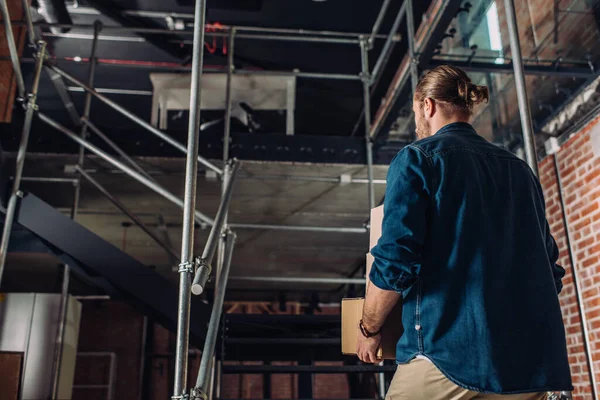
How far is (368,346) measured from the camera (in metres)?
1.49

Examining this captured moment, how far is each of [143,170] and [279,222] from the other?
6.11 ft

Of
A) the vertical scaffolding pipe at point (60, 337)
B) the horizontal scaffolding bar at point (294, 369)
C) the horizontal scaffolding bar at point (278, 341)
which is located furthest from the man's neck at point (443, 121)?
the vertical scaffolding pipe at point (60, 337)

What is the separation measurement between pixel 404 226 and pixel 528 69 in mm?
3225

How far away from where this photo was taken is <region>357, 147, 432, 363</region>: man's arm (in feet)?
4.31

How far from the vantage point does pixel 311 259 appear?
7480mm

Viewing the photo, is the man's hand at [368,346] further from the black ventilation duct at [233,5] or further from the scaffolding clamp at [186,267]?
the black ventilation duct at [233,5]

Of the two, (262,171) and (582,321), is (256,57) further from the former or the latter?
(582,321)

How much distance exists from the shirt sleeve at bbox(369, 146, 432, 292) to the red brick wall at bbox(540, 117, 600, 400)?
3406 mm

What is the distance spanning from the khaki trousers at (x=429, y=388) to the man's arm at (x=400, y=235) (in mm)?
165

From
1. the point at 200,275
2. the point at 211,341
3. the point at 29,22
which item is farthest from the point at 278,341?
the point at 29,22

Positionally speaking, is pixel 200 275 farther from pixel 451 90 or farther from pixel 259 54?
pixel 259 54

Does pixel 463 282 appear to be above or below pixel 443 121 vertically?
below

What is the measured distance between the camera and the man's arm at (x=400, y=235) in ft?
4.31

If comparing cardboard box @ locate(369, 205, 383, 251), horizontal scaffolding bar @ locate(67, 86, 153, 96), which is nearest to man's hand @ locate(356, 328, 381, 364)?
cardboard box @ locate(369, 205, 383, 251)
